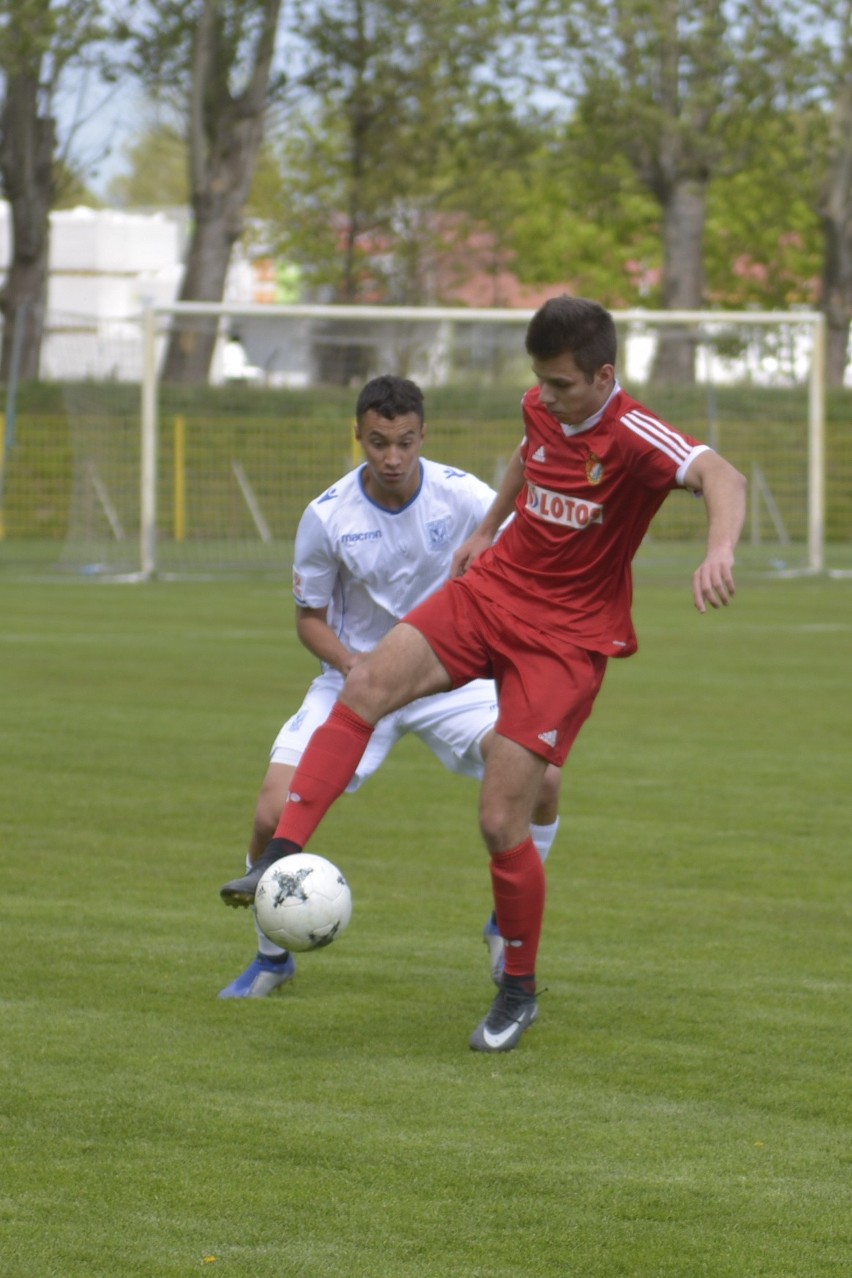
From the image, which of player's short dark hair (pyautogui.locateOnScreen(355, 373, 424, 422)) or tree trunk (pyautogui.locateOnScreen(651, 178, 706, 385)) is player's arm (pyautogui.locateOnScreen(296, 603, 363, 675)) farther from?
tree trunk (pyautogui.locateOnScreen(651, 178, 706, 385))

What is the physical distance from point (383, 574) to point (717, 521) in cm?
153

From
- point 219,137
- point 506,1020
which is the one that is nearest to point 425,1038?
point 506,1020

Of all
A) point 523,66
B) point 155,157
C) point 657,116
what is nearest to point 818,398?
point 657,116

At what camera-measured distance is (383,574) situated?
6.27 m

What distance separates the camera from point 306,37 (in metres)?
33.4

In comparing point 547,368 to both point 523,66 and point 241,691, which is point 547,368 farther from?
point 523,66

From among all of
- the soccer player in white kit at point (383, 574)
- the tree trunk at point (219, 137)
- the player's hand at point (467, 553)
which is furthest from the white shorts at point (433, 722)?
the tree trunk at point (219, 137)

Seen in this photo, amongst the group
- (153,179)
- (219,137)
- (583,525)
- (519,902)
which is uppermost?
(153,179)

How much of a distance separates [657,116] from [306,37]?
5.89m

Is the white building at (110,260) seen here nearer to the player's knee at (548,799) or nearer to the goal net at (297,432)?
the goal net at (297,432)

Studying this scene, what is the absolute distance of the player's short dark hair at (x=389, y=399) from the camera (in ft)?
19.4

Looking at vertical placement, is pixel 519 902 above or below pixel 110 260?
below

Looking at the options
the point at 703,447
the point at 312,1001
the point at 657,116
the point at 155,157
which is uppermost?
the point at 155,157

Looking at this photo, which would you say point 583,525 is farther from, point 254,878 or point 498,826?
point 254,878
